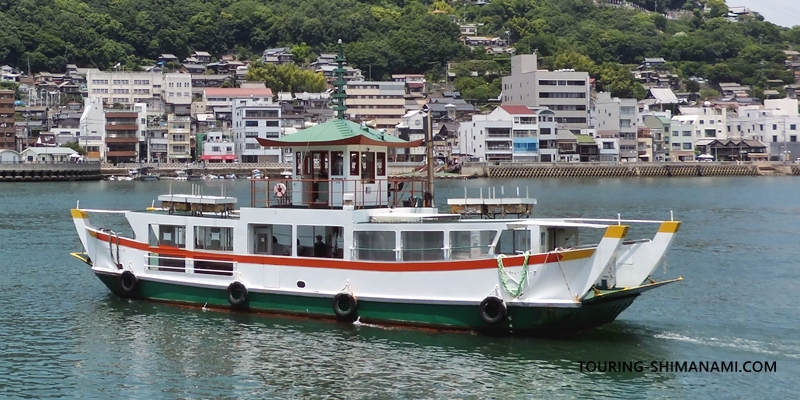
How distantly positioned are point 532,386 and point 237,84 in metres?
125

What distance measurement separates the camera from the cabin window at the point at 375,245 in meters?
21.7

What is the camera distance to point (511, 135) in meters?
109

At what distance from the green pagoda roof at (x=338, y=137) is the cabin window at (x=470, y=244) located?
3250 millimetres

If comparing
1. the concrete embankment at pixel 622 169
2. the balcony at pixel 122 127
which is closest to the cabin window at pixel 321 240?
the concrete embankment at pixel 622 169

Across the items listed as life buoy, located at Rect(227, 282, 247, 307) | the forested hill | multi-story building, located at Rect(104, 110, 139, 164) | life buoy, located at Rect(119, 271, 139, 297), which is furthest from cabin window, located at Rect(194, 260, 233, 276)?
the forested hill

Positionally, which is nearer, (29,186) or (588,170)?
(29,186)

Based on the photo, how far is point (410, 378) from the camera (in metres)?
18.4

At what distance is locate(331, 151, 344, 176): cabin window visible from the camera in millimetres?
23125

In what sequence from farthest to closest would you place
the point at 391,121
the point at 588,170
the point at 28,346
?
the point at 391,121 → the point at 588,170 → the point at 28,346

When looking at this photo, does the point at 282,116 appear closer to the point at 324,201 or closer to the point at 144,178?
the point at 144,178

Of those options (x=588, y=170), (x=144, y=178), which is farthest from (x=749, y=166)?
(x=144, y=178)

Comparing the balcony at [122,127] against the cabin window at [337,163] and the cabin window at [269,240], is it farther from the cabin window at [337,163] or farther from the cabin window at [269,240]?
the cabin window at [337,163]

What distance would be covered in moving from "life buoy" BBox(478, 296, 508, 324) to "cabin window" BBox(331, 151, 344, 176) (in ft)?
15.8

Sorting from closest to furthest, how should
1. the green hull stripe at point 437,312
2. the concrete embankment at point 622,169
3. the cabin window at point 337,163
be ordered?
1. the green hull stripe at point 437,312
2. the cabin window at point 337,163
3. the concrete embankment at point 622,169
